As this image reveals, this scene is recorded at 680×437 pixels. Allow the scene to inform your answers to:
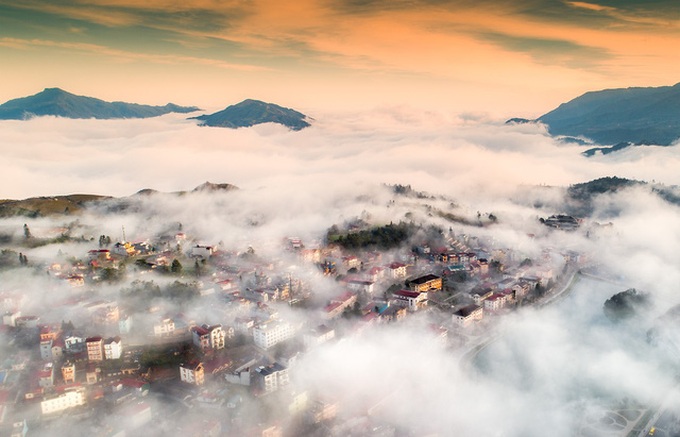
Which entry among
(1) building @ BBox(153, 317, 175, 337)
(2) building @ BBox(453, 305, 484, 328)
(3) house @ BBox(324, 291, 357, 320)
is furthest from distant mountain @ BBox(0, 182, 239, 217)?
(2) building @ BBox(453, 305, 484, 328)

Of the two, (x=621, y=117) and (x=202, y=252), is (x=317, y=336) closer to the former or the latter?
(x=202, y=252)

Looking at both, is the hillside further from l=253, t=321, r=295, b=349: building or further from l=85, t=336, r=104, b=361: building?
l=85, t=336, r=104, b=361: building

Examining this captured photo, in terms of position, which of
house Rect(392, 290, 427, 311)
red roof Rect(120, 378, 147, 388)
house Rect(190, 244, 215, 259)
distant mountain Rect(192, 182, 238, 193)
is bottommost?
red roof Rect(120, 378, 147, 388)

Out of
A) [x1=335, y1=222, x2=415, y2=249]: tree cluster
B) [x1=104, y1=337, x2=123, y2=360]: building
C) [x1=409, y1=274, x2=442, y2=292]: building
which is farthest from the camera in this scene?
[x1=335, y1=222, x2=415, y2=249]: tree cluster

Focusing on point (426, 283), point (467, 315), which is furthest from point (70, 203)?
point (467, 315)

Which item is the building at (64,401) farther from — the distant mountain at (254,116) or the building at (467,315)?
the distant mountain at (254,116)

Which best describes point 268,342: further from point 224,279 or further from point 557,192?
point 557,192

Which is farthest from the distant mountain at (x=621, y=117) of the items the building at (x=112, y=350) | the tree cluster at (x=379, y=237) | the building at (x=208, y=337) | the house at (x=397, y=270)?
the building at (x=112, y=350)
